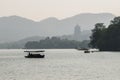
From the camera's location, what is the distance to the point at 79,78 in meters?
81.2

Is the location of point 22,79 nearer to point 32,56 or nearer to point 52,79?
point 52,79

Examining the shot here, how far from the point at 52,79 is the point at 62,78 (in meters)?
→ 2.42

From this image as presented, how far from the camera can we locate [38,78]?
82375 millimetres

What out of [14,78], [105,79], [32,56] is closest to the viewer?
[105,79]

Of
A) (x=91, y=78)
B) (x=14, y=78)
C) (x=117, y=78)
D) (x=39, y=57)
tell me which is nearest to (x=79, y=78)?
(x=91, y=78)

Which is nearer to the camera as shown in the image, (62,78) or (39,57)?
(62,78)

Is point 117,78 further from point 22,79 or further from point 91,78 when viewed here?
point 22,79

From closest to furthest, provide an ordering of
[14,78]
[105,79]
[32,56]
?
[105,79], [14,78], [32,56]

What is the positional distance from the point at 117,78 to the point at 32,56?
383 ft

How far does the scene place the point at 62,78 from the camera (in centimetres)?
8156

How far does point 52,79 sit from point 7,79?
29.3 feet

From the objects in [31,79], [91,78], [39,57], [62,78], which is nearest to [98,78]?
[91,78]

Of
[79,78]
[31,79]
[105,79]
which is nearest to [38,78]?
[31,79]

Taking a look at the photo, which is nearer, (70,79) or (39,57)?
(70,79)
